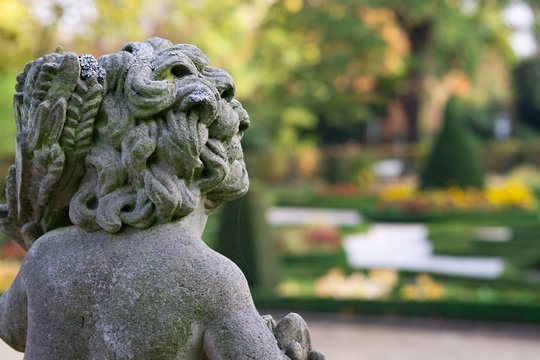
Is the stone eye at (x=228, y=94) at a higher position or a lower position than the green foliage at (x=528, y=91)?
lower

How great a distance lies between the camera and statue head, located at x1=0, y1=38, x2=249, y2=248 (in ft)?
5.15

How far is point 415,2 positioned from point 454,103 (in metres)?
5.08

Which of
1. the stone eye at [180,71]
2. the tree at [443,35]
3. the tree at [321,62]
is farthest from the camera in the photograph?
the tree at [321,62]

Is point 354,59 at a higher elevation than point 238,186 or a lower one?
higher

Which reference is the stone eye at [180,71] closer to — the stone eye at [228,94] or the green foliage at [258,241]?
the stone eye at [228,94]

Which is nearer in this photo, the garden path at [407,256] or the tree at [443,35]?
the garden path at [407,256]

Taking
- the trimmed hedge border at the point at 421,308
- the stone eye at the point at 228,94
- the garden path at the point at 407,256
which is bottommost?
the stone eye at the point at 228,94

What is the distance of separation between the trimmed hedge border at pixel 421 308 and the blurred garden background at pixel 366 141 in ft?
0.07

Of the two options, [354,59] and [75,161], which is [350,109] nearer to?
[354,59]

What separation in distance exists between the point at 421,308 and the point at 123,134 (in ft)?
27.9

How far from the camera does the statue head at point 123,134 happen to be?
1.57 meters

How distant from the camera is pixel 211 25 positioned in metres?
23.5

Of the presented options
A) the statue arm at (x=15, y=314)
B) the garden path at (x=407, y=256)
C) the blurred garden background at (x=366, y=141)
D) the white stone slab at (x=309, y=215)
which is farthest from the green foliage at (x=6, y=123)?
the statue arm at (x=15, y=314)

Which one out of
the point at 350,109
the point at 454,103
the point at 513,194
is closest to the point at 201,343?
the point at 513,194
